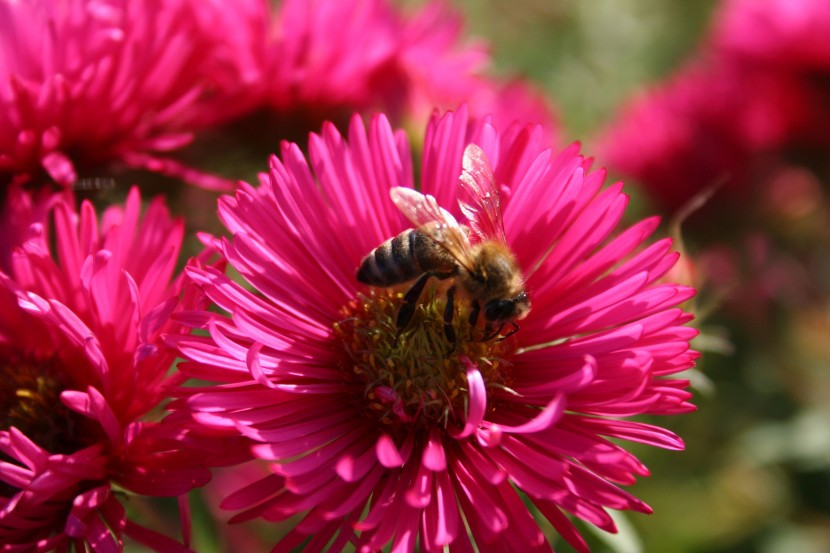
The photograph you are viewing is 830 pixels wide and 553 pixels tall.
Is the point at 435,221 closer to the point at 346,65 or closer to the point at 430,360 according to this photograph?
the point at 430,360

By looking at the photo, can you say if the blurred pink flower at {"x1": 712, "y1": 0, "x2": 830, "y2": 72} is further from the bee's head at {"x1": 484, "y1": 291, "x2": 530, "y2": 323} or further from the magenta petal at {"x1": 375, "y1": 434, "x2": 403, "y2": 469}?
the magenta petal at {"x1": 375, "y1": 434, "x2": 403, "y2": 469}

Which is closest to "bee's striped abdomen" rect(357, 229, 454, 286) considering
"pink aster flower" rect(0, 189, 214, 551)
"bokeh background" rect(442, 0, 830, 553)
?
"pink aster flower" rect(0, 189, 214, 551)

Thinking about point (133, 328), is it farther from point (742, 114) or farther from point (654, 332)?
point (742, 114)

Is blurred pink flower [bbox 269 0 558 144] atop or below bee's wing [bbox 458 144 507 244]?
atop

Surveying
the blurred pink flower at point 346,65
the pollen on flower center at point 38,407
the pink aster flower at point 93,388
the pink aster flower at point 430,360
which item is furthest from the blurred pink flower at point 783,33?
the pollen on flower center at point 38,407

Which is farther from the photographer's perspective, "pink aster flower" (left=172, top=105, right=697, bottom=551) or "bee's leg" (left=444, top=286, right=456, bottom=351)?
"bee's leg" (left=444, top=286, right=456, bottom=351)

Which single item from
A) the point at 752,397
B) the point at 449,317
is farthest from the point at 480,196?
the point at 752,397
